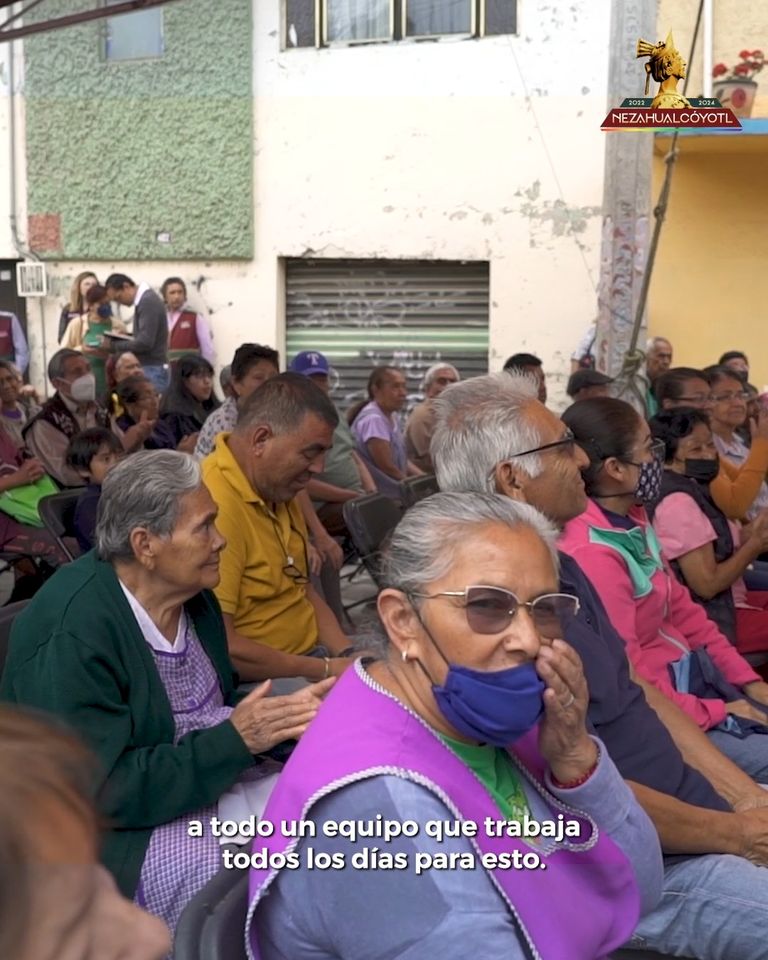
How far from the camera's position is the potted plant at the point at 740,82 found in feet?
34.7

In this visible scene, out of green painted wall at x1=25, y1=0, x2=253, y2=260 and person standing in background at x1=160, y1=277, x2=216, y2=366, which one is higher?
green painted wall at x1=25, y1=0, x2=253, y2=260

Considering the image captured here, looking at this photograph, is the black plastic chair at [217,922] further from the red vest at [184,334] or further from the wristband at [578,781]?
the red vest at [184,334]

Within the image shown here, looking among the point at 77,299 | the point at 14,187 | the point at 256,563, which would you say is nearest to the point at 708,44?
the point at 77,299

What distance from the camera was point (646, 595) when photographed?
132 inches

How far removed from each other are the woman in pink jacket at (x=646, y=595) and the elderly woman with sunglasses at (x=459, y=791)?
1153 millimetres

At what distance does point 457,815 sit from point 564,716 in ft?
0.91

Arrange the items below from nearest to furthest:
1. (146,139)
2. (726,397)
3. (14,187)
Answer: (726,397) → (146,139) → (14,187)

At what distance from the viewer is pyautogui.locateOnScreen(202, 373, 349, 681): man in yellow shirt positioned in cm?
363

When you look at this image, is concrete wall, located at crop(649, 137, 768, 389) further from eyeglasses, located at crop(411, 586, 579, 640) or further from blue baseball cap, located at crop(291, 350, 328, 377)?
eyeglasses, located at crop(411, 586, 579, 640)

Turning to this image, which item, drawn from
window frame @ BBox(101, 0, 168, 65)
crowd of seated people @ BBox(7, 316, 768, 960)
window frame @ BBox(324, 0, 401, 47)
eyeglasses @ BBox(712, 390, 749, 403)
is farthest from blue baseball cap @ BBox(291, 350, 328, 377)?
window frame @ BBox(101, 0, 168, 65)

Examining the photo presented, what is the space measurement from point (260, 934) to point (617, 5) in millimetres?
5761

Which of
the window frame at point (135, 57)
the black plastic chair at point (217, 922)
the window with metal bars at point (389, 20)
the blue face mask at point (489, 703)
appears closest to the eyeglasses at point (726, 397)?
the blue face mask at point (489, 703)

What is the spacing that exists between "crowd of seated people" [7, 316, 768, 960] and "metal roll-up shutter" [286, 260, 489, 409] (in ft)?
28.8

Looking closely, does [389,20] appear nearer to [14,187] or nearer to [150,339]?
[150,339]
